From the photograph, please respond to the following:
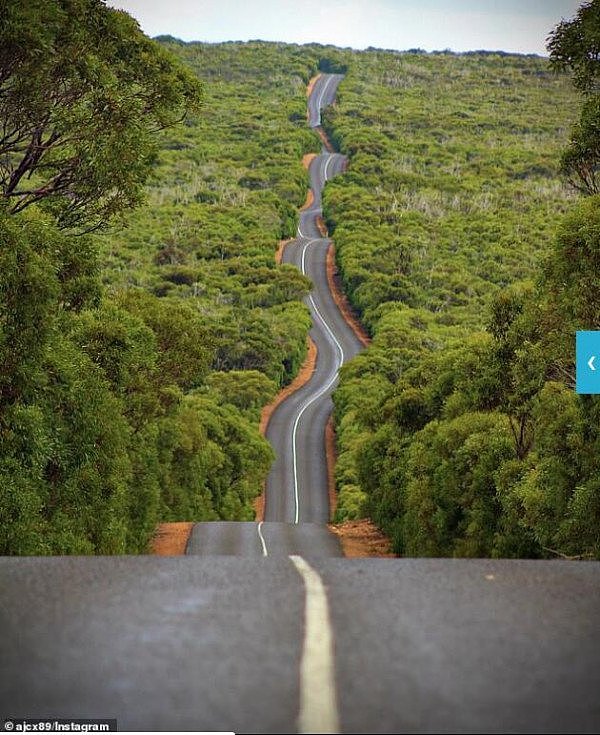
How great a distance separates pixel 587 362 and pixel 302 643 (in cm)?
1196

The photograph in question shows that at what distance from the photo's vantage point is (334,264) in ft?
372

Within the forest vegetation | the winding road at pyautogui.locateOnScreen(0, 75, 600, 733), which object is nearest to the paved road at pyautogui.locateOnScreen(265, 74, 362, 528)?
the forest vegetation

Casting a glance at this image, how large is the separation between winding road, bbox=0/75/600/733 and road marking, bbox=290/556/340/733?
0.01 metres

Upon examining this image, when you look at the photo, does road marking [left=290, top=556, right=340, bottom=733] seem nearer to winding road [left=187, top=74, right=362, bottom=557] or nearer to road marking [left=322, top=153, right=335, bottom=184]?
winding road [left=187, top=74, right=362, bottom=557]

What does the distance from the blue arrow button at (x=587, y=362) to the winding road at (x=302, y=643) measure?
26.1 feet

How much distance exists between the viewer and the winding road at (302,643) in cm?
477

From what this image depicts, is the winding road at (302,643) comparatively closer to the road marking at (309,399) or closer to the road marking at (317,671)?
the road marking at (317,671)

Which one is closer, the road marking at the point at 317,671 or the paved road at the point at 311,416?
the road marking at the point at 317,671

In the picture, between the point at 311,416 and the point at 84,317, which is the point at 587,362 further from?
the point at 311,416

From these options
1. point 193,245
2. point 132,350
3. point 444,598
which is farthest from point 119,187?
point 193,245

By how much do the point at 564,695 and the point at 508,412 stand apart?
1726 cm

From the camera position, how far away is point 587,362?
16641 millimetres

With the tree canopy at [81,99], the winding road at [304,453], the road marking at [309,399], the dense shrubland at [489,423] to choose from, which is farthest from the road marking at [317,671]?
the road marking at [309,399]

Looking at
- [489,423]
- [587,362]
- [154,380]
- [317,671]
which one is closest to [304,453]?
[154,380]
